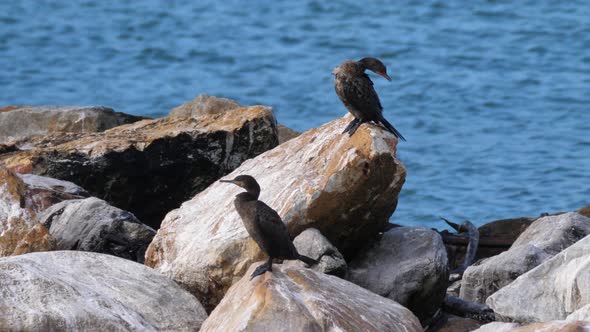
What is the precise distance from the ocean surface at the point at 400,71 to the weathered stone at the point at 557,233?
7.58 m

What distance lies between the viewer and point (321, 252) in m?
8.45

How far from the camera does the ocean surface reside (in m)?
19.3

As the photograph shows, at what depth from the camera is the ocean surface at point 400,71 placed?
1931 centimetres

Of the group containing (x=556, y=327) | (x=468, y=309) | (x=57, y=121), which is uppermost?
(x=556, y=327)

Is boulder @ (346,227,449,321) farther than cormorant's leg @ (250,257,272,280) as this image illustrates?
Yes

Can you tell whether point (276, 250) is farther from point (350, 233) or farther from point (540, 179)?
point (540, 179)

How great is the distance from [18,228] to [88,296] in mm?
1480

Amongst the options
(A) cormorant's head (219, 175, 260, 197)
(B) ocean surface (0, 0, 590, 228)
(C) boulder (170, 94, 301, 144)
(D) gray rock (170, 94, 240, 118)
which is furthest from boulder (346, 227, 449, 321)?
(B) ocean surface (0, 0, 590, 228)

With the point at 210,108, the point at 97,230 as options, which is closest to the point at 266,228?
the point at 97,230

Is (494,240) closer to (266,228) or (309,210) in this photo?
(309,210)

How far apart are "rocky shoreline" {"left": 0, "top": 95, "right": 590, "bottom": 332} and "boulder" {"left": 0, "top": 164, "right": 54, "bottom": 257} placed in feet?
0.03

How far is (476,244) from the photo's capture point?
10336 mm

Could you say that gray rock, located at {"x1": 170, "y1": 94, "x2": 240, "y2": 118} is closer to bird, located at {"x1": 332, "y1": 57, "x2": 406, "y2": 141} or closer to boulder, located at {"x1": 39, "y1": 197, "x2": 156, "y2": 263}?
boulder, located at {"x1": 39, "y1": 197, "x2": 156, "y2": 263}

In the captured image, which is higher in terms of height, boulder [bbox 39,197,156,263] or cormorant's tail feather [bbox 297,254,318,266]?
cormorant's tail feather [bbox 297,254,318,266]
